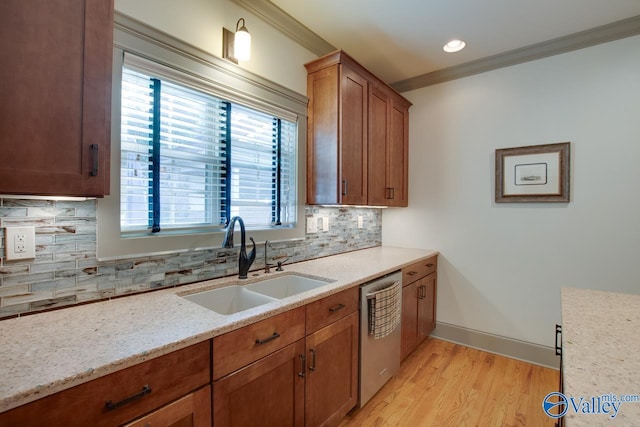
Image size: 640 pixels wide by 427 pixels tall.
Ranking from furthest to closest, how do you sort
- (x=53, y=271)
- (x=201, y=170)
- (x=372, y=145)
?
(x=372, y=145)
(x=201, y=170)
(x=53, y=271)

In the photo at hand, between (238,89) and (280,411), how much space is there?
1818 millimetres

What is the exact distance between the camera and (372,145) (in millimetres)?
2604

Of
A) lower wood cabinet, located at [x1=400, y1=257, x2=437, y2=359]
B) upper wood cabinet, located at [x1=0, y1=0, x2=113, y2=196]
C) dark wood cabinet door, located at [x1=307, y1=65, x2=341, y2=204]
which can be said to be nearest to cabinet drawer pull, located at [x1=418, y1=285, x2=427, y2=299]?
lower wood cabinet, located at [x1=400, y1=257, x2=437, y2=359]

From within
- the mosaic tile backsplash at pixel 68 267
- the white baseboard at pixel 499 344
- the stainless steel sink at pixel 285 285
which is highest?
the mosaic tile backsplash at pixel 68 267

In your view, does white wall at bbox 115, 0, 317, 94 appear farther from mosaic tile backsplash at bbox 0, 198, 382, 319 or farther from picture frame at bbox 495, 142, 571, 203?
picture frame at bbox 495, 142, 571, 203

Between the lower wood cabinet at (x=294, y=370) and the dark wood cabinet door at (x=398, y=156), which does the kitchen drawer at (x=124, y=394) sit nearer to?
the lower wood cabinet at (x=294, y=370)

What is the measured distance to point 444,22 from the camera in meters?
2.23

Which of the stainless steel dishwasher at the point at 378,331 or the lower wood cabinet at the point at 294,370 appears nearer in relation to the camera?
the lower wood cabinet at the point at 294,370

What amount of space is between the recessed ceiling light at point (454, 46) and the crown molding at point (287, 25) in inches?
38.5

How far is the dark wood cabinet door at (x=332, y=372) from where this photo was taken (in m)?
1.51

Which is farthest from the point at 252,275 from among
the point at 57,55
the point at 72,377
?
the point at 57,55

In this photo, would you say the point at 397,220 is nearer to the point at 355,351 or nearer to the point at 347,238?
the point at 347,238

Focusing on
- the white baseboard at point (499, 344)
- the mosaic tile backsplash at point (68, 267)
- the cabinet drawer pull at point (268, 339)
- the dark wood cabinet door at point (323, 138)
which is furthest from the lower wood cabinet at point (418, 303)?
the mosaic tile backsplash at point (68, 267)

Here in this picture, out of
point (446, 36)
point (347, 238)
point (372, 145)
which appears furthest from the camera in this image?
point (347, 238)
